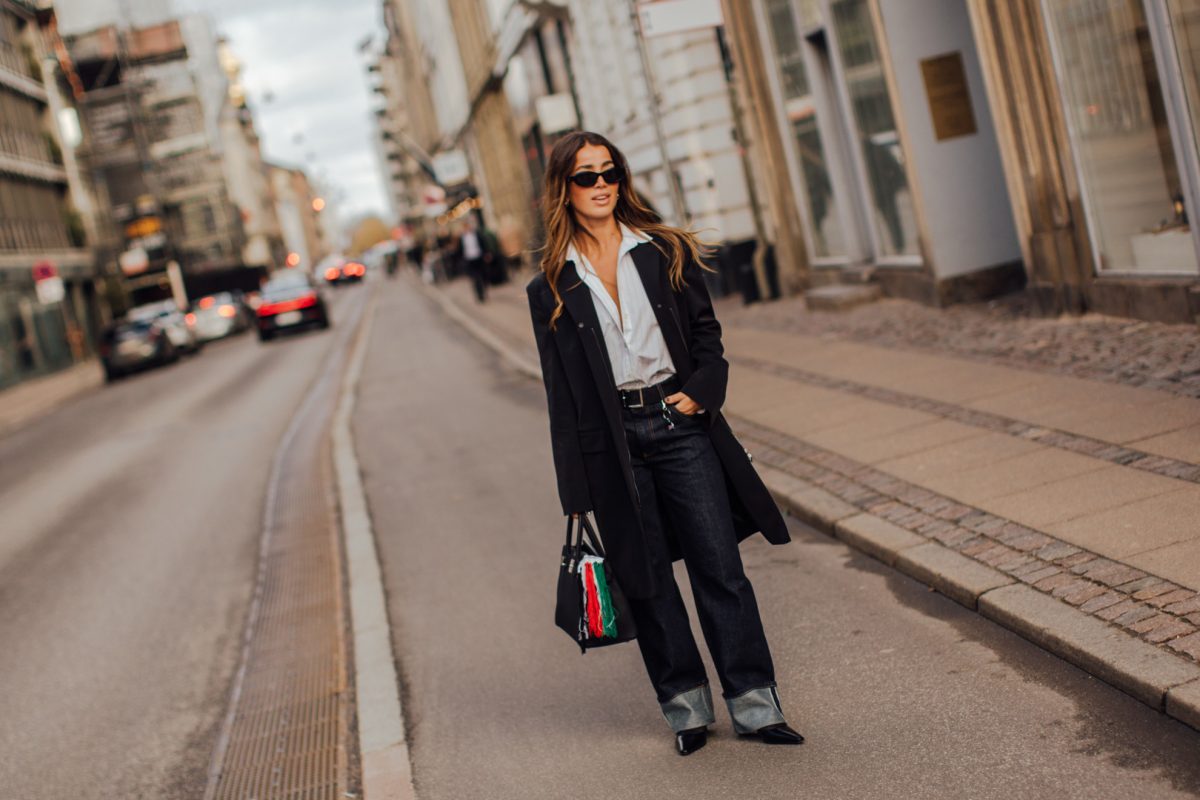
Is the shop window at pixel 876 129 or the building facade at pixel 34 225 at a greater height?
the building facade at pixel 34 225

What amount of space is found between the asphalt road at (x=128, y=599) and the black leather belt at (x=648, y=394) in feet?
7.39

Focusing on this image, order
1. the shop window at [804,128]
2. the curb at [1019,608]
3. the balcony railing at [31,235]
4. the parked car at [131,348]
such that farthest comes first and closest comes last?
the balcony railing at [31,235]
the parked car at [131,348]
the shop window at [804,128]
the curb at [1019,608]

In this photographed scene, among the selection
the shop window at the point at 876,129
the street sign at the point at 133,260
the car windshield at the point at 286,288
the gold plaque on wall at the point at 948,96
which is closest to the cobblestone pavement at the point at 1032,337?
the shop window at the point at 876,129

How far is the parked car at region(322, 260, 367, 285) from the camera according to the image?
324 feet

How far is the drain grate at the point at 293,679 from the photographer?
527 cm

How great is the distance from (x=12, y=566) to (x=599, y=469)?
25.9 ft

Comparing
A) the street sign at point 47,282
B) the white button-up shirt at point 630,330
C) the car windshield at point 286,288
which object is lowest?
the white button-up shirt at point 630,330

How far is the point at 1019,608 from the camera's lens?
16.7 ft

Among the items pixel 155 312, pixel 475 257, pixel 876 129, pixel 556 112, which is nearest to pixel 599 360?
pixel 876 129

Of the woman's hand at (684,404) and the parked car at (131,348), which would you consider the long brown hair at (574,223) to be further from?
the parked car at (131,348)

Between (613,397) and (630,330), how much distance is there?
206mm

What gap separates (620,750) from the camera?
15.5ft

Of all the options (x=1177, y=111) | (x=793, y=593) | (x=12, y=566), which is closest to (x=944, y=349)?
(x=1177, y=111)

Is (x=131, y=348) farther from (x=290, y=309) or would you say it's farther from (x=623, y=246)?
(x=623, y=246)
